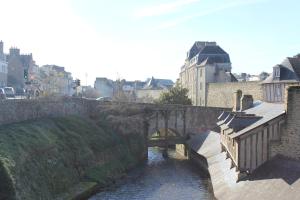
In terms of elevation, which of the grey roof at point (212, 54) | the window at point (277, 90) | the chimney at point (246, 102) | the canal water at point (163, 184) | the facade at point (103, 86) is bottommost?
the canal water at point (163, 184)

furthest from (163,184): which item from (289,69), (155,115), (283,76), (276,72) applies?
(276,72)

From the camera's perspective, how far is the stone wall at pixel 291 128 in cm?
2664

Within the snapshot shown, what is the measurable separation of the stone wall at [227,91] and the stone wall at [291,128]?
3725cm

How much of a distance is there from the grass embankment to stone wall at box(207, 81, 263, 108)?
21.5 metres

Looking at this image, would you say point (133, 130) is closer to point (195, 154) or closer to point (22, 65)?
point (195, 154)

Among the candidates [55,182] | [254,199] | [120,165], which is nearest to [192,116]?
[120,165]

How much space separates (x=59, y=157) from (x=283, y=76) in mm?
31200

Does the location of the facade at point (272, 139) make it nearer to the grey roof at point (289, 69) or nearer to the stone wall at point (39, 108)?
the stone wall at point (39, 108)

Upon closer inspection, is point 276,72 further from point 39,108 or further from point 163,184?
point 39,108

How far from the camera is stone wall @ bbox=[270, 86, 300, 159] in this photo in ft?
87.4

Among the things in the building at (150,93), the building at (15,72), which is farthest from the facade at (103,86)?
the building at (15,72)

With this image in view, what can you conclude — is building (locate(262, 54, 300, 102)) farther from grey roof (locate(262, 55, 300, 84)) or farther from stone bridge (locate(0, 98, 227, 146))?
stone bridge (locate(0, 98, 227, 146))

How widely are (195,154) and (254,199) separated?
27.7 meters

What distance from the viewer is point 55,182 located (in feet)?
108
